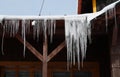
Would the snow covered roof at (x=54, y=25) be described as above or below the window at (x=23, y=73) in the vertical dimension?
above

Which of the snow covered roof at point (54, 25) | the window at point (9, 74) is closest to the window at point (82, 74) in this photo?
the window at point (9, 74)

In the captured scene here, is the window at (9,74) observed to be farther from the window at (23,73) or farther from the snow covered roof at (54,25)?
the snow covered roof at (54,25)

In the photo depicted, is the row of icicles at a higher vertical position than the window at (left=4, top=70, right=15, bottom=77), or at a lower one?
higher

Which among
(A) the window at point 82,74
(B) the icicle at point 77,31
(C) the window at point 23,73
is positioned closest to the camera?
(B) the icicle at point 77,31

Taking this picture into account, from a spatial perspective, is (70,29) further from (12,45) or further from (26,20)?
(12,45)

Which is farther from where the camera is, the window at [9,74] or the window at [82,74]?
the window at [9,74]

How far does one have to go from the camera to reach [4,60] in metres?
8.98

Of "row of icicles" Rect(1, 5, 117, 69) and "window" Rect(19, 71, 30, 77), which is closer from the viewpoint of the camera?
"row of icicles" Rect(1, 5, 117, 69)

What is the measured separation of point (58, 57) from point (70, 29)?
2.09 m

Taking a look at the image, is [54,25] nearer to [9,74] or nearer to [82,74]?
[82,74]

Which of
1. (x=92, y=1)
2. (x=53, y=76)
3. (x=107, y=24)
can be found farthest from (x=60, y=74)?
(x=92, y=1)

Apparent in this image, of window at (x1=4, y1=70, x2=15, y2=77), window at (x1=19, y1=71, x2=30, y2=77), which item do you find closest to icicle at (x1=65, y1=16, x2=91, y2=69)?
window at (x1=19, y1=71, x2=30, y2=77)

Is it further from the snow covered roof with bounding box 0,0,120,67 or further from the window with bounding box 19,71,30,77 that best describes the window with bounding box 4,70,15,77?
the snow covered roof with bounding box 0,0,120,67

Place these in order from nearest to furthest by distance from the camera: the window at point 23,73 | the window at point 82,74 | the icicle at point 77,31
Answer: the icicle at point 77,31, the window at point 82,74, the window at point 23,73
